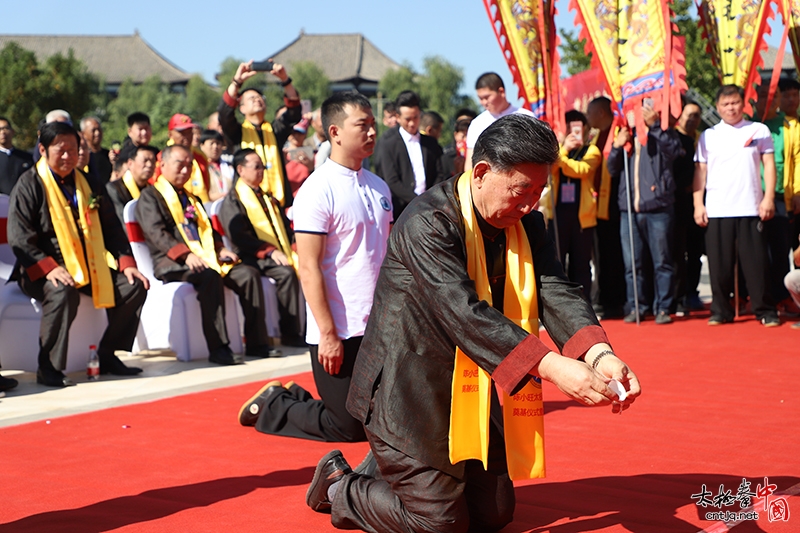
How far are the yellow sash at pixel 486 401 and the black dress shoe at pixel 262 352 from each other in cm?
441

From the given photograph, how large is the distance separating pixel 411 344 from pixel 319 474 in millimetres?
675

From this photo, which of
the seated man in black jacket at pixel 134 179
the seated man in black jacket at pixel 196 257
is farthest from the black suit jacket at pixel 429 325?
the seated man in black jacket at pixel 134 179

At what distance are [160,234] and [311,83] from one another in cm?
6168

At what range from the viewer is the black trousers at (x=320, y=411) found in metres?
4.25

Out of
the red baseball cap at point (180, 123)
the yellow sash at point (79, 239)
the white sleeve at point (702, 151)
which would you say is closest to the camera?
the yellow sash at point (79, 239)

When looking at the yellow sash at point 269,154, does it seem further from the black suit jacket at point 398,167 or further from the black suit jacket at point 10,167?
the black suit jacket at point 10,167

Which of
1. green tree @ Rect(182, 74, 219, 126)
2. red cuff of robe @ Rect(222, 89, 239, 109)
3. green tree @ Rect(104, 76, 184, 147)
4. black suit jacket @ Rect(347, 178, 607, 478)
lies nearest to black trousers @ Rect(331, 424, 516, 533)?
black suit jacket @ Rect(347, 178, 607, 478)

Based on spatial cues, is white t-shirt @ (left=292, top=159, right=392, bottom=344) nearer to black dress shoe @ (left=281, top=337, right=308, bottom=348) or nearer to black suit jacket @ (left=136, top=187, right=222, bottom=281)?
black suit jacket @ (left=136, top=187, right=222, bottom=281)

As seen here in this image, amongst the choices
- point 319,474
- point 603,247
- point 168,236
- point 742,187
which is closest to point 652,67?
point 742,187

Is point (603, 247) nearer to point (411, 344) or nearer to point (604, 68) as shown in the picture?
point (604, 68)

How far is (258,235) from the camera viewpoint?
7746mm

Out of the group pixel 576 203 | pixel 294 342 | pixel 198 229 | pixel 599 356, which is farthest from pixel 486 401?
pixel 576 203

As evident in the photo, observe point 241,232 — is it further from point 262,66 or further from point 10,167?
point 10,167

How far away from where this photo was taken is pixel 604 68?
7848 mm
